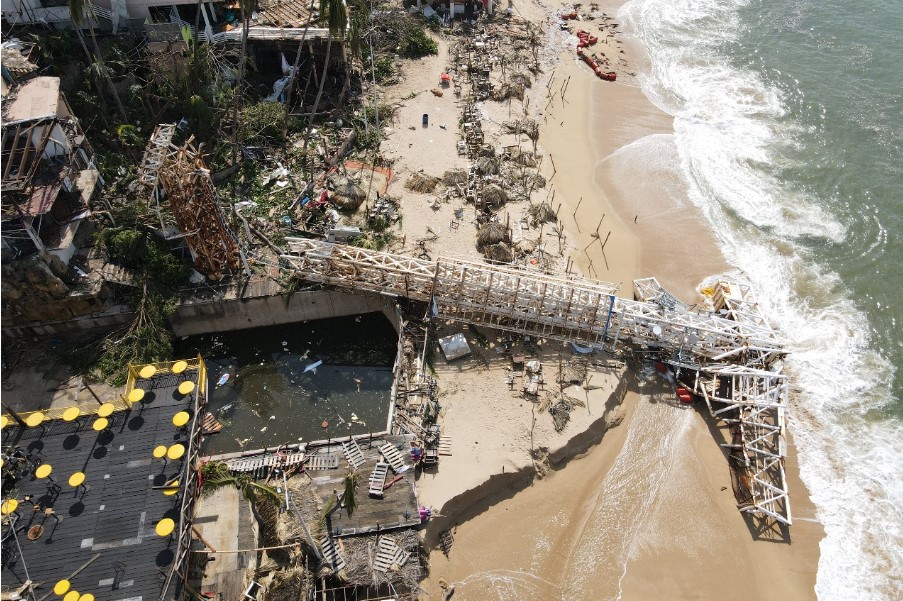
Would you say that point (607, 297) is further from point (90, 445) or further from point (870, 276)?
point (90, 445)

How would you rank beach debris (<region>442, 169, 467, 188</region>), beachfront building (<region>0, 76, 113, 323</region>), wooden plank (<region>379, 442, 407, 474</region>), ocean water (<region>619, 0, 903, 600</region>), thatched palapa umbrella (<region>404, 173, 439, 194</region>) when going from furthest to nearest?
beach debris (<region>442, 169, 467, 188</region>) → thatched palapa umbrella (<region>404, 173, 439, 194</region>) → ocean water (<region>619, 0, 903, 600</region>) → beachfront building (<region>0, 76, 113, 323</region>) → wooden plank (<region>379, 442, 407, 474</region>)

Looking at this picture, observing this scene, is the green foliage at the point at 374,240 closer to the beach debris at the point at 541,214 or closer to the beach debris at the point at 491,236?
the beach debris at the point at 491,236

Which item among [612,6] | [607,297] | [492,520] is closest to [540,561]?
[492,520]

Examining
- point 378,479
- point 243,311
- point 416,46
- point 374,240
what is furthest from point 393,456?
point 416,46

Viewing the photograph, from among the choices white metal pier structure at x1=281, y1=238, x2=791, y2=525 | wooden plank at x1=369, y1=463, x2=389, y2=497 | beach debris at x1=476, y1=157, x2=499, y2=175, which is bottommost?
wooden plank at x1=369, y1=463, x2=389, y2=497

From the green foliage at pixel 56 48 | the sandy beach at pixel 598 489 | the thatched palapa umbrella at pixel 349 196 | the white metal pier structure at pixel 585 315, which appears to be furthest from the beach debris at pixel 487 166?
the green foliage at pixel 56 48

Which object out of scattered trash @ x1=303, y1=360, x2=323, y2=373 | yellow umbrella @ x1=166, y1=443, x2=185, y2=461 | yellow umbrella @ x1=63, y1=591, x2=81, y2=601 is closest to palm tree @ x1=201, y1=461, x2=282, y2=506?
yellow umbrella @ x1=166, y1=443, x2=185, y2=461

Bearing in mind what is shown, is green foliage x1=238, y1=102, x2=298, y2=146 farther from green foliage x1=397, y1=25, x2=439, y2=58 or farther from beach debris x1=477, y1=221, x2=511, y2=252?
beach debris x1=477, y1=221, x2=511, y2=252

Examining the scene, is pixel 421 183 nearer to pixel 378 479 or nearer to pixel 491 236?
pixel 491 236
